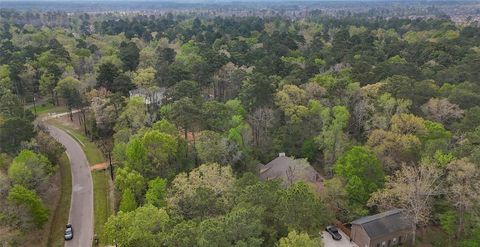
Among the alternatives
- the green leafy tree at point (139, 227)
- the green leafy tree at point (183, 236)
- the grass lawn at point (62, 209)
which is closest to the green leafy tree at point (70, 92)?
the grass lawn at point (62, 209)

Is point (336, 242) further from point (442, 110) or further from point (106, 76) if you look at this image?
point (106, 76)

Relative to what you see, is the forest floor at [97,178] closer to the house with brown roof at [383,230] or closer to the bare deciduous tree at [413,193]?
the house with brown roof at [383,230]

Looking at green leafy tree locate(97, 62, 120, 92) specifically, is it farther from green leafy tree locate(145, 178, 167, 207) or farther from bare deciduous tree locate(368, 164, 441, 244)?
bare deciduous tree locate(368, 164, 441, 244)

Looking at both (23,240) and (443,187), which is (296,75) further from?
(23,240)

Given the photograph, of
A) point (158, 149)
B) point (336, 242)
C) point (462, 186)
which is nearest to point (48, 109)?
point (158, 149)

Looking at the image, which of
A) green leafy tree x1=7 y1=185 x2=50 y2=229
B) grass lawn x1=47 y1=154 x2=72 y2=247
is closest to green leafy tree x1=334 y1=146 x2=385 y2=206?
grass lawn x1=47 y1=154 x2=72 y2=247
